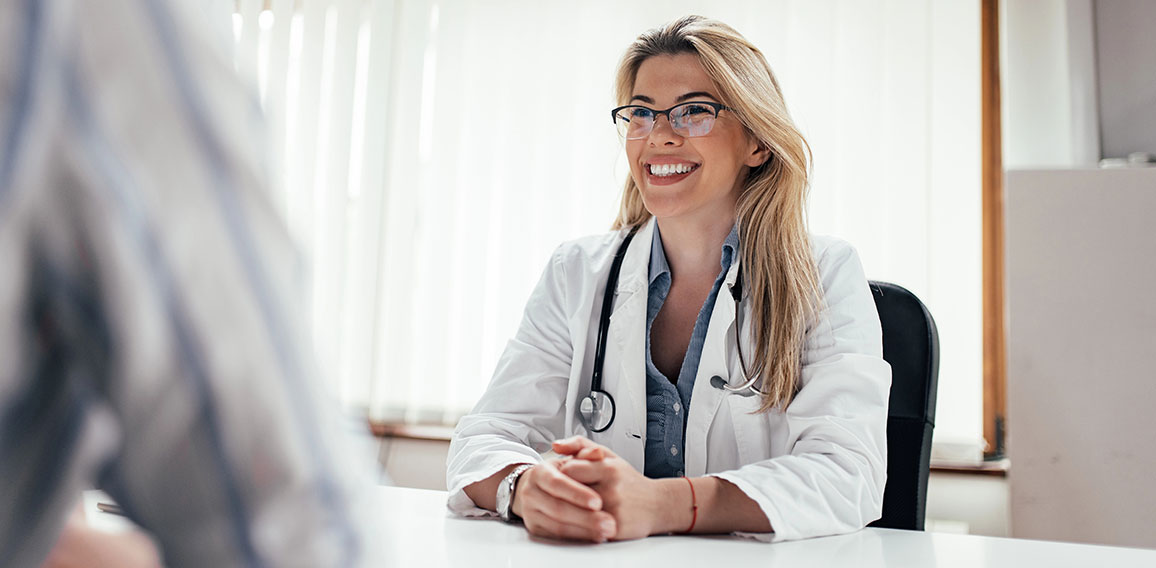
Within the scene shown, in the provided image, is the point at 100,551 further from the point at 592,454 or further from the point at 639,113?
the point at 639,113

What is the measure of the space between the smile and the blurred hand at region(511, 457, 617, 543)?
29.7 inches

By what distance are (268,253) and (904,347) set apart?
1.43 meters

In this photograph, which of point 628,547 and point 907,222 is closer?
point 628,547

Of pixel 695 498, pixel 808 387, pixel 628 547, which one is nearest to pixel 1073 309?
pixel 808 387

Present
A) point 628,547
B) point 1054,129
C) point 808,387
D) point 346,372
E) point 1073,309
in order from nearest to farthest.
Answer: point 628,547
point 808,387
point 1073,309
point 1054,129
point 346,372

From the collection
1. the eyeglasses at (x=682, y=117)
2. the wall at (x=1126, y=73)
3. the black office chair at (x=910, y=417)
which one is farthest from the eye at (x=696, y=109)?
the wall at (x=1126, y=73)

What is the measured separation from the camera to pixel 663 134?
1633 millimetres

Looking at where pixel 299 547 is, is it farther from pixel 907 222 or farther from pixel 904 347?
pixel 907 222

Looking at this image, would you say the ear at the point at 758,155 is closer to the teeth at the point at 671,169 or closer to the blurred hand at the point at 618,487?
the teeth at the point at 671,169

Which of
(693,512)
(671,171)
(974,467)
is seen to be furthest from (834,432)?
(974,467)

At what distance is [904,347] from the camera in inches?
59.3

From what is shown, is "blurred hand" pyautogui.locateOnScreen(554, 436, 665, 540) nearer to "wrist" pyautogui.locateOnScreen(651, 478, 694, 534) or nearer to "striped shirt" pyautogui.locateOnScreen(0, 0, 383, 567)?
"wrist" pyautogui.locateOnScreen(651, 478, 694, 534)

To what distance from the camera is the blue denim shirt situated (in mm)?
1511

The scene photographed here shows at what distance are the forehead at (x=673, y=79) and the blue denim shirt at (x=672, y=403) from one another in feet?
1.03
